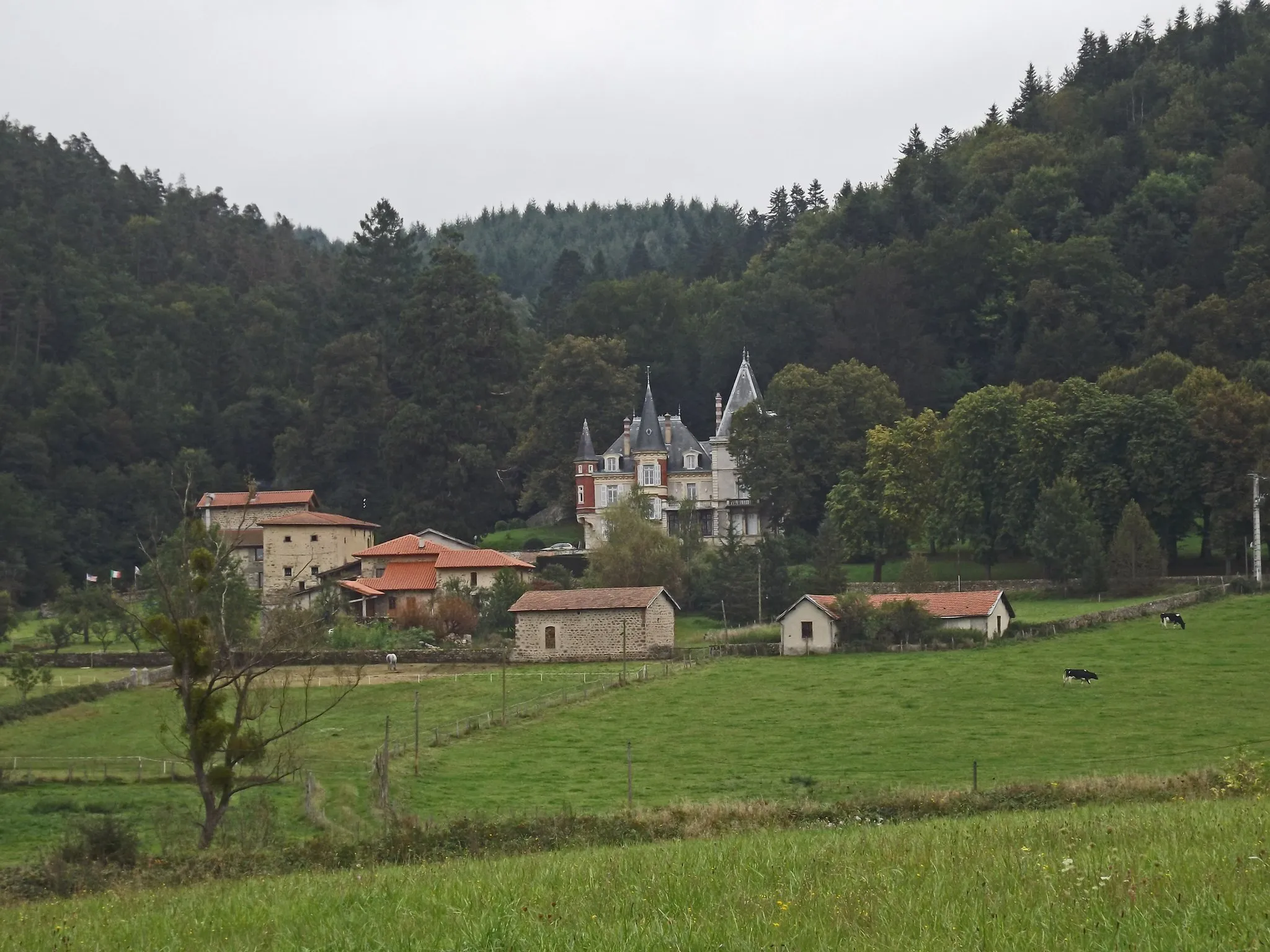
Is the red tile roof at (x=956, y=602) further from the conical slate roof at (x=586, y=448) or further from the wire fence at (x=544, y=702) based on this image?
the conical slate roof at (x=586, y=448)

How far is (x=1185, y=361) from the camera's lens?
8244cm

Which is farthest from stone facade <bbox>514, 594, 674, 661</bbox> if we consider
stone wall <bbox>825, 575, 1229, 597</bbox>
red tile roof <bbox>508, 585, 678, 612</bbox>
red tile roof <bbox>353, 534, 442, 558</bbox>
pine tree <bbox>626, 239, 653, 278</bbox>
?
pine tree <bbox>626, 239, 653, 278</bbox>

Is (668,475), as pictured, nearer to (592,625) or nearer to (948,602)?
(592,625)

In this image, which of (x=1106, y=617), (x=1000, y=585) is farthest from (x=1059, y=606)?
(x=1000, y=585)

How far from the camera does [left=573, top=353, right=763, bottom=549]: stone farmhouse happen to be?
92312 millimetres

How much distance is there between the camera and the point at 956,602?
189 feet

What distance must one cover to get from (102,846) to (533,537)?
234ft

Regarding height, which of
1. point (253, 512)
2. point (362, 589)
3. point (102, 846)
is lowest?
point (102, 846)

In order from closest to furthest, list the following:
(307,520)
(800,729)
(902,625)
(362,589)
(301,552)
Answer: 1. (800,729)
2. (902,625)
3. (362,589)
4. (301,552)
5. (307,520)

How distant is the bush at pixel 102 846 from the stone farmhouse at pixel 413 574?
1711 inches

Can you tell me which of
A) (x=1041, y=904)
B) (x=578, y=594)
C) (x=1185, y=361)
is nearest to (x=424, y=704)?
(x=578, y=594)

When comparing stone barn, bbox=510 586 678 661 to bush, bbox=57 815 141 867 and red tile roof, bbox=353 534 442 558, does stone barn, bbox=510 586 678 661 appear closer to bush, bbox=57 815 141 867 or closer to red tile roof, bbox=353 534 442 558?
red tile roof, bbox=353 534 442 558

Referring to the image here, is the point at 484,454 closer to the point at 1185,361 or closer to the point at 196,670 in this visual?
the point at 1185,361

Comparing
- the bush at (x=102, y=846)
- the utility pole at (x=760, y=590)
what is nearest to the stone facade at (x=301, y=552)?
the utility pole at (x=760, y=590)
